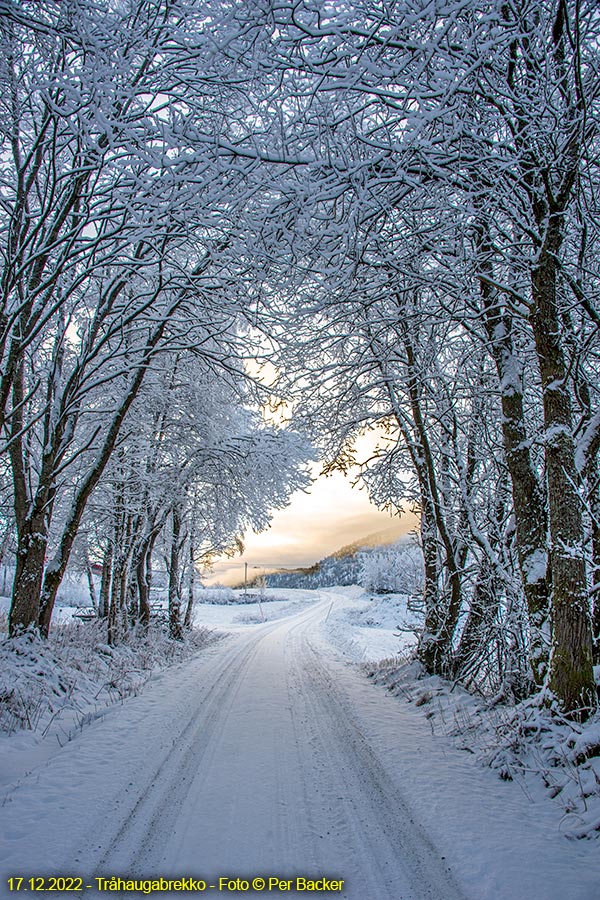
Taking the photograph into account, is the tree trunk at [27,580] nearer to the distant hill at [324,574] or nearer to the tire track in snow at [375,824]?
the tire track in snow at [375,824]

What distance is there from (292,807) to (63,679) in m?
4.86

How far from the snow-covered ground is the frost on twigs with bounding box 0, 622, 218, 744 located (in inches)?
12.9

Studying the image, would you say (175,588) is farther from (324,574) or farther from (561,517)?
(324,574)

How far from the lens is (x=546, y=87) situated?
356 cm

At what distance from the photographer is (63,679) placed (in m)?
6.56

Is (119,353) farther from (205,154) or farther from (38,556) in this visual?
(205,154)

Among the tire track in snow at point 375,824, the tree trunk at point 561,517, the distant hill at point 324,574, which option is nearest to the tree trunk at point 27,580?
the tire track in snow at point 375,824

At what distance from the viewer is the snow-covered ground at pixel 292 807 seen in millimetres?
2594

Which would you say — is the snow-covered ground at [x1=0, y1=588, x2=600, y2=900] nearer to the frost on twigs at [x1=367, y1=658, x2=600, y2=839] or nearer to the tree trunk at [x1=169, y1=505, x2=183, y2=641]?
the frost on twigs at [x1=367, y1=658, x2=600, y2=839]

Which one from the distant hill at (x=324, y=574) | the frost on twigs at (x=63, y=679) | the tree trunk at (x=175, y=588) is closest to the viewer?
the frost on twigs at (x=63, y=679)

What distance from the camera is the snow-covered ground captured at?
8.51 feet

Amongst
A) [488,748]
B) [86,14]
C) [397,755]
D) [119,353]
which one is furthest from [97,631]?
[86,14]

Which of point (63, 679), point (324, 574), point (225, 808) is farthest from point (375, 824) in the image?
point (324, 574)

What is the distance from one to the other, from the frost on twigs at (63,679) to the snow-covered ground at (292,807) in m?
0.33
